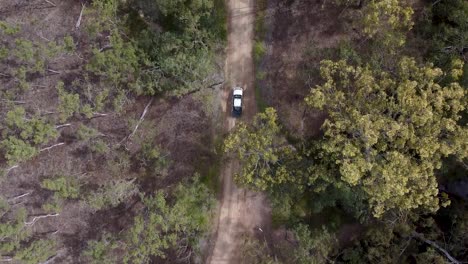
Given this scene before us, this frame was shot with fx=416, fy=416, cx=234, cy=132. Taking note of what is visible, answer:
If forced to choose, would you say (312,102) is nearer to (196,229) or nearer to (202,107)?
(202,107)

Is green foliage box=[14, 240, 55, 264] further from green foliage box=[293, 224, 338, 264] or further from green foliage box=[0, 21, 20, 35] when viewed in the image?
green foliage box=[293, 224, 338, 264]

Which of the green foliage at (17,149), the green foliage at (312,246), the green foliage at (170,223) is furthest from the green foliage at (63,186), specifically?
the green foliage at (312,246)

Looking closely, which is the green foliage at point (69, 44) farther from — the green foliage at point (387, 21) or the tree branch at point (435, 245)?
the tree branch at point (435, 245)

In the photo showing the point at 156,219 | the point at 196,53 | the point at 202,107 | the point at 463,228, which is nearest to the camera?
the point at 463,228

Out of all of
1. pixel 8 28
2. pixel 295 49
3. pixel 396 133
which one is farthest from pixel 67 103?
pixel 396 133

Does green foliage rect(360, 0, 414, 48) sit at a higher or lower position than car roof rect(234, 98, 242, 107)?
higher

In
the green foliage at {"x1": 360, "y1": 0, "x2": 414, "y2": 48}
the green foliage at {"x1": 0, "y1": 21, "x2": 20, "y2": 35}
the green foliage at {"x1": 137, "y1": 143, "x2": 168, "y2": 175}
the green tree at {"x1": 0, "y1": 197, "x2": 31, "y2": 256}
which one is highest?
the green foliage at {"x1": 360, "y1": 0, "x2": 414, "y2": 48}

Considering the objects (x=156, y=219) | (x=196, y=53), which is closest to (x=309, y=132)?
(x=196, y=53)

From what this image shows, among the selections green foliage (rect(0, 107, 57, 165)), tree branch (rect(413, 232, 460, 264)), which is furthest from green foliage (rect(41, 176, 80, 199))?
tree branch (rect(413, 232, 460, 264))
